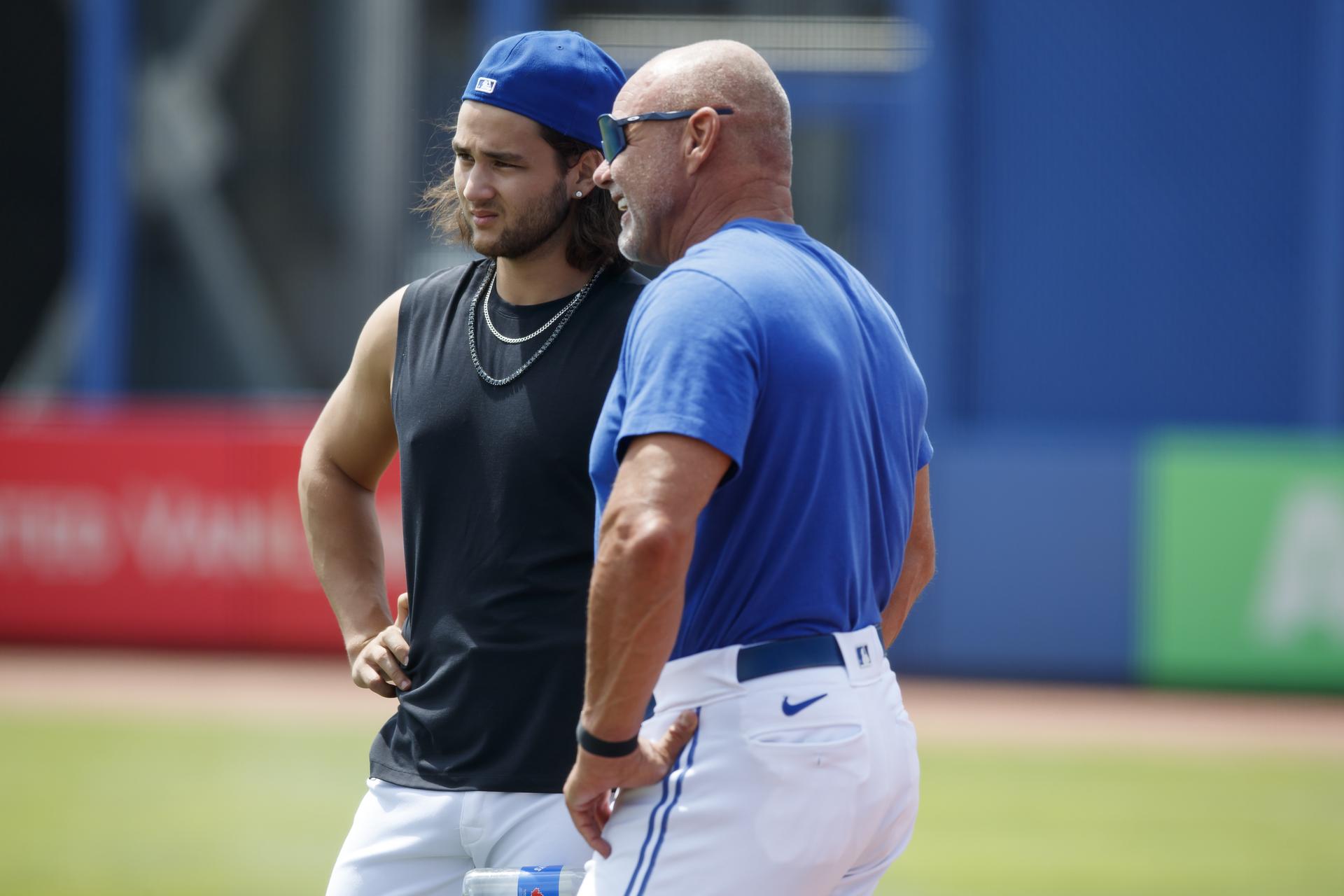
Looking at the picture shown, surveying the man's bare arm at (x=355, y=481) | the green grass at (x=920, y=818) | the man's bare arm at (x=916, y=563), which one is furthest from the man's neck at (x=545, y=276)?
the green grass at (x=920, y=818)

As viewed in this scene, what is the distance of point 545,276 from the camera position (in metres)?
2.88

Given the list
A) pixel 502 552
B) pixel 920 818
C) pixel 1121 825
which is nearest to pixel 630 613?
pixel 502 552

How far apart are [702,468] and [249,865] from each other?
14.6ft

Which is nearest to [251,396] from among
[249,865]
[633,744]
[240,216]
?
[240,216]

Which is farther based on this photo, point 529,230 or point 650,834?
point 529,230

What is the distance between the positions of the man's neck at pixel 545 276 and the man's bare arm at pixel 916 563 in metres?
0.71

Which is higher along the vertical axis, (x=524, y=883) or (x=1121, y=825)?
(x=524, y=883)

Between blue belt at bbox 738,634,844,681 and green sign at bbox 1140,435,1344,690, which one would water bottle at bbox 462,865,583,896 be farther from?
green sign at bbox 1140,435,1344,690

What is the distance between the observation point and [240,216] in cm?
1445

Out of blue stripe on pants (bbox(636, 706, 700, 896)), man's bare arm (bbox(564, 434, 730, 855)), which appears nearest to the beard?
man's bare arm (bbox(564, 434, 730, 855))

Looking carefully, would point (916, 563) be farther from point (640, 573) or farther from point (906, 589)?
point (640, 573)

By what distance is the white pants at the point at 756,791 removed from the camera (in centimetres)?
222

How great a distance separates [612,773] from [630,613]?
0.83 feet

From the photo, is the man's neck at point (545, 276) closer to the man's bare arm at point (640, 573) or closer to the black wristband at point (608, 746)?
the man's bare arm at point (640, 573)
